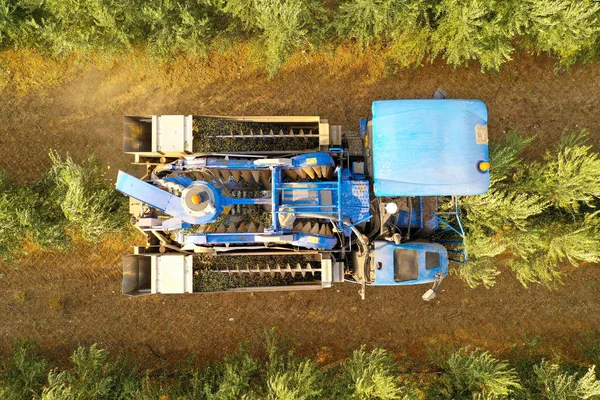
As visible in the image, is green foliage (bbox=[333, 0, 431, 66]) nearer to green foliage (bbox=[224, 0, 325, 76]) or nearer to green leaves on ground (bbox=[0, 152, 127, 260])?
green foliage (bbox=[224, 0, 325, 76])

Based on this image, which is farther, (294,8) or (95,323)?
(95,323)

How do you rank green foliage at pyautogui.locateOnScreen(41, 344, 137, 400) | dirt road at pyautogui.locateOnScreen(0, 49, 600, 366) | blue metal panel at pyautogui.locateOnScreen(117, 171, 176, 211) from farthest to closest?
dirt road at pyautogui.locateOnScreen(0, 49, 600, 366) → green foliage at pyautogui.locateOnScreen(41, 344, 137, 400) → blue metal panel at pyautogui.locateOnScreen(117, 171, 176, 211)

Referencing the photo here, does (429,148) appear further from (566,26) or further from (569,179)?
(566,26)

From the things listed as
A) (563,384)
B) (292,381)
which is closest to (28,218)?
(292,381)

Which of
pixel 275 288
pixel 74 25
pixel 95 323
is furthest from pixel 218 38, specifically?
pixel 95 323

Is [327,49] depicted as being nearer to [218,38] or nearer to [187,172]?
[218,38]

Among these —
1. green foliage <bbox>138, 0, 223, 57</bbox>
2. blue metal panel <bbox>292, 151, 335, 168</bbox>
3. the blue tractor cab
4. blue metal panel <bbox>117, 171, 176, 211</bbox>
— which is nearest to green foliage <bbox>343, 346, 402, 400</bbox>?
the blue tractor cab
